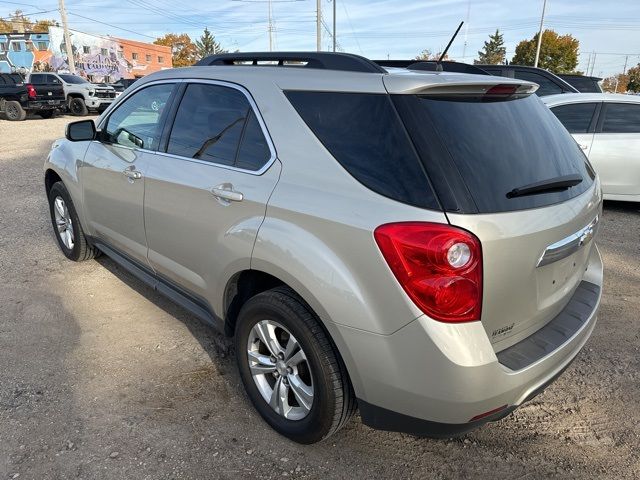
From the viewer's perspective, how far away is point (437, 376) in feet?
5.95

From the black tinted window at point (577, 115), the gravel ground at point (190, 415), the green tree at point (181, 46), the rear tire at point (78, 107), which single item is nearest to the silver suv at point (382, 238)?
the gravel ground at point (190, 415)

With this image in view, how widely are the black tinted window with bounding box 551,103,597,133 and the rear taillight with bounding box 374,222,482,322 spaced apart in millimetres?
5682

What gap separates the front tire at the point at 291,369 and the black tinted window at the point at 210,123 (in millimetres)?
822

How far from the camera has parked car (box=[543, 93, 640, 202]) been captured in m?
6.36

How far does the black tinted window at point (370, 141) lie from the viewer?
1855 millimetres

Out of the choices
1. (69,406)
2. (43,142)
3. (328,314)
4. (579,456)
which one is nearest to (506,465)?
(579,456)

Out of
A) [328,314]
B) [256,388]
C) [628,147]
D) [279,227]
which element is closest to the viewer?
[328,314]

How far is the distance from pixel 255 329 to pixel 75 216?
2644mm

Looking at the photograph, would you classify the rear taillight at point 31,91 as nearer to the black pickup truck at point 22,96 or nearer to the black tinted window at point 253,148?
the black pickup truck at point 22,96

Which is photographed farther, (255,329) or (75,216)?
(75,216)

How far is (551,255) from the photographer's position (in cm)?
204

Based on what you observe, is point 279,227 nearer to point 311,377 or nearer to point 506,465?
point 311,377

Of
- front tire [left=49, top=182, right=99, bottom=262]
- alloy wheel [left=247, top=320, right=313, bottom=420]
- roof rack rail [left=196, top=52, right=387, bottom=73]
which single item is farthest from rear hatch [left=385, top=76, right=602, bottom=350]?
front tire [left=49, top=182, right=99, bottom=262]

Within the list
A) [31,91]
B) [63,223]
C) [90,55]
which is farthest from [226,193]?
[90,55]
